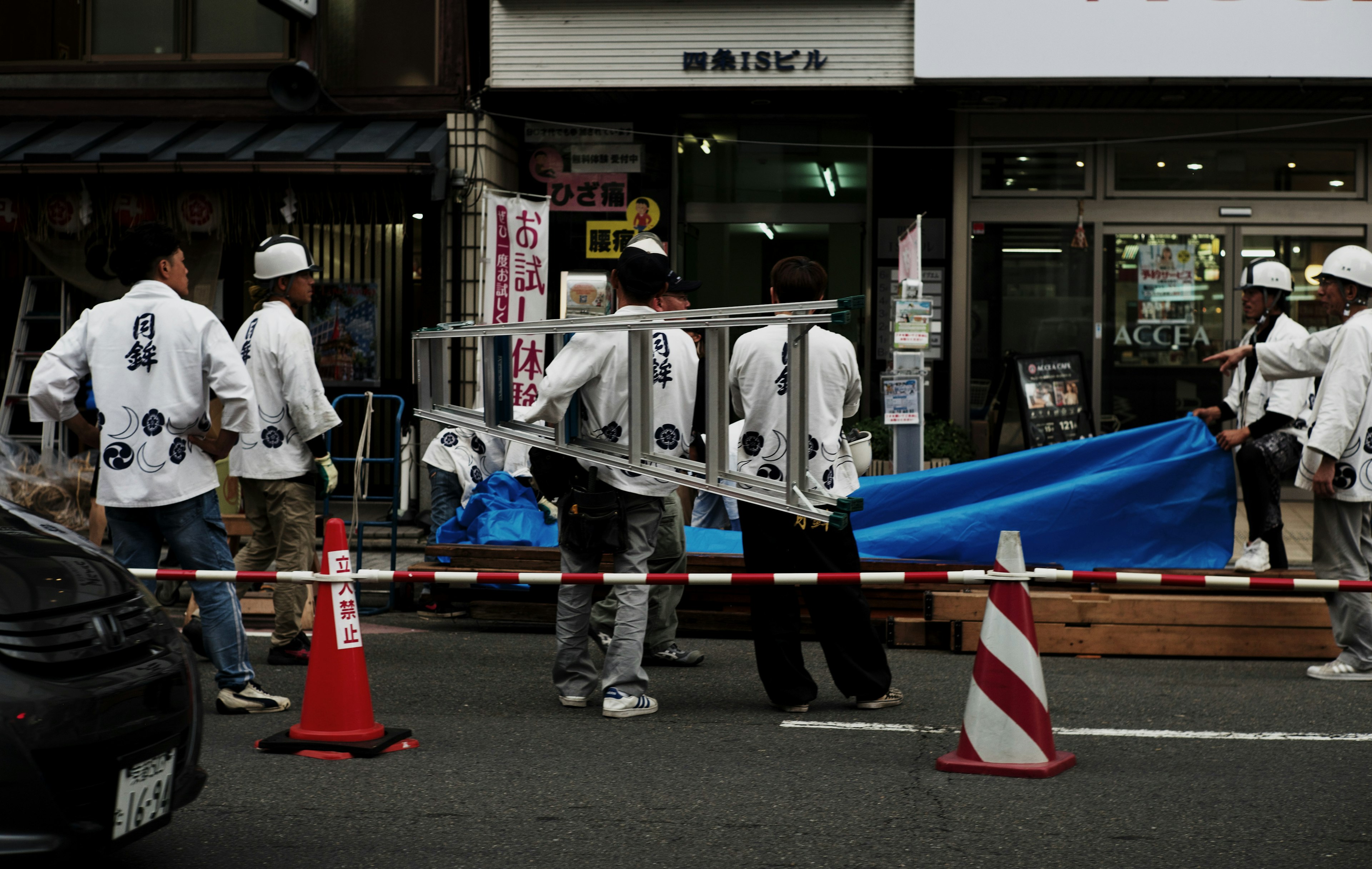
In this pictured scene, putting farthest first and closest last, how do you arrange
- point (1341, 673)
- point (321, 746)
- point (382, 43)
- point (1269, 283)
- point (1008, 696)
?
point (382, 43) → point (1269, 283) → point (1341, 673) → point (321, 746) → point (1008, 696)

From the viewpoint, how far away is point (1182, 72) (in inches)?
430

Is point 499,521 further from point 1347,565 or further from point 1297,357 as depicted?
point 1347,565

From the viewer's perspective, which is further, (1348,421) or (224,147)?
(224,147)

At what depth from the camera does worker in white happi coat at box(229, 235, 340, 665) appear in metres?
6.68

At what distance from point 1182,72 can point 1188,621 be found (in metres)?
5.75

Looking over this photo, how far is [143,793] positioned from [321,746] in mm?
1746

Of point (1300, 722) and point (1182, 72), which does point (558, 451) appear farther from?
point (1182, 72)

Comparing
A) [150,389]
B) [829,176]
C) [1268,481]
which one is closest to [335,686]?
[150,389]

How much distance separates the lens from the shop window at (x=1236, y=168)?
1232 cm

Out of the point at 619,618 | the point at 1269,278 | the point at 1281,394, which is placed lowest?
the point at 619,618

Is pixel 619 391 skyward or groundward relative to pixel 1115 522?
skyward

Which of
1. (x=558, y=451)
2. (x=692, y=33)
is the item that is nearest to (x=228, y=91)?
(x=692, y=33)

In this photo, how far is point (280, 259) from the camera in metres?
6.81

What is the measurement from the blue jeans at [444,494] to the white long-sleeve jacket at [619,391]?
12.5ft
